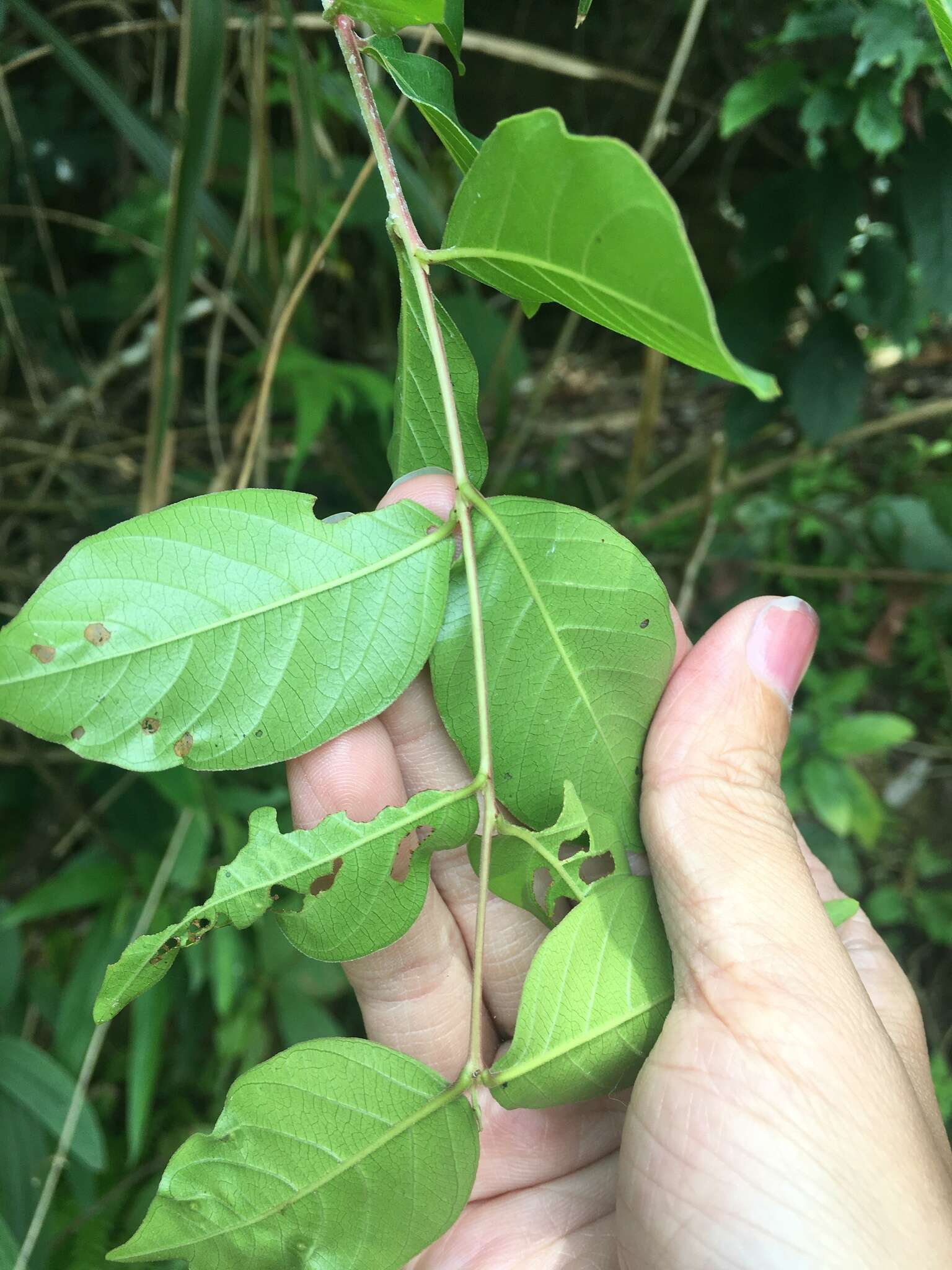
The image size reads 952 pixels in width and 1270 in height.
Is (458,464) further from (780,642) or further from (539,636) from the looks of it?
(780,642)

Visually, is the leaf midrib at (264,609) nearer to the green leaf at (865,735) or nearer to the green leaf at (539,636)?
the green leaf at (539,636)

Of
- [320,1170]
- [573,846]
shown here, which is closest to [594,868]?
[573,846]

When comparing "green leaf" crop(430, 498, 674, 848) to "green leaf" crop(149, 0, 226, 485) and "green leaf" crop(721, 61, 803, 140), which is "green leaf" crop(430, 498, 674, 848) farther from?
"green leaf" crop(721, 61, 803, 140)

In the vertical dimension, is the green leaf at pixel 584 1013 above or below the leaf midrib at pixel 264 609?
below

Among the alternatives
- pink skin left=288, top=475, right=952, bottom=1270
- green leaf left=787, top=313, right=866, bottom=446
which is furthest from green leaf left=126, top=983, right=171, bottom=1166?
green leaf left=787, top=313, right=866, bottom=446

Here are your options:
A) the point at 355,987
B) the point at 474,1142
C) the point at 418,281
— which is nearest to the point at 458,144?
the point at 418,281

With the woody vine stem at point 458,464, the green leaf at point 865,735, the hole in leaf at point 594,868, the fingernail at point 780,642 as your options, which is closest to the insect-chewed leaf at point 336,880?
the woody vine stem at point 458,464
